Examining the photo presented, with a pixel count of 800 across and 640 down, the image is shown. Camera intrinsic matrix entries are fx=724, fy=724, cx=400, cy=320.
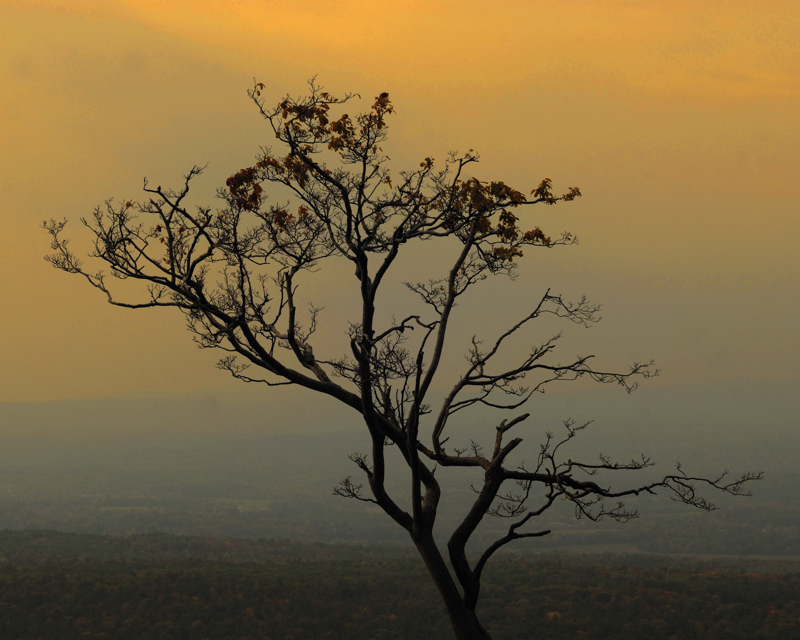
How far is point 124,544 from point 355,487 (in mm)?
66130

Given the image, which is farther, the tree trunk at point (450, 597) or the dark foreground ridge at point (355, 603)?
the dark foreground ridge at point (355, 603)

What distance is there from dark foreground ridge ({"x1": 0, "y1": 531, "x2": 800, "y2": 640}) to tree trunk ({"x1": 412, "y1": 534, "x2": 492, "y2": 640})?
2372cm

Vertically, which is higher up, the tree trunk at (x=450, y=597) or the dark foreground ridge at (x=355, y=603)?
the tree trunk at (x=450, y=597)

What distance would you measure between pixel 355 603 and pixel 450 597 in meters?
29.3

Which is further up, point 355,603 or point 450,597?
point 450,597

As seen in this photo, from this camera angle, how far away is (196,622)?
36.3 meters

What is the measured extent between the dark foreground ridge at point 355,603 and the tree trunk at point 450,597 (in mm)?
23717

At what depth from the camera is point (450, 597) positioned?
14.3m

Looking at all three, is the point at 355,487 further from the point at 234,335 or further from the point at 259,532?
the point at 259,532

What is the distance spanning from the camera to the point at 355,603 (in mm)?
41344

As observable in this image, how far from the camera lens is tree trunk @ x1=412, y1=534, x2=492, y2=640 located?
14328 mm

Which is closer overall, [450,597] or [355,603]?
[450,597]

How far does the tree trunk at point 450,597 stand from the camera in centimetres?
1433

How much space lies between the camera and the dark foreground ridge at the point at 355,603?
119 ft
